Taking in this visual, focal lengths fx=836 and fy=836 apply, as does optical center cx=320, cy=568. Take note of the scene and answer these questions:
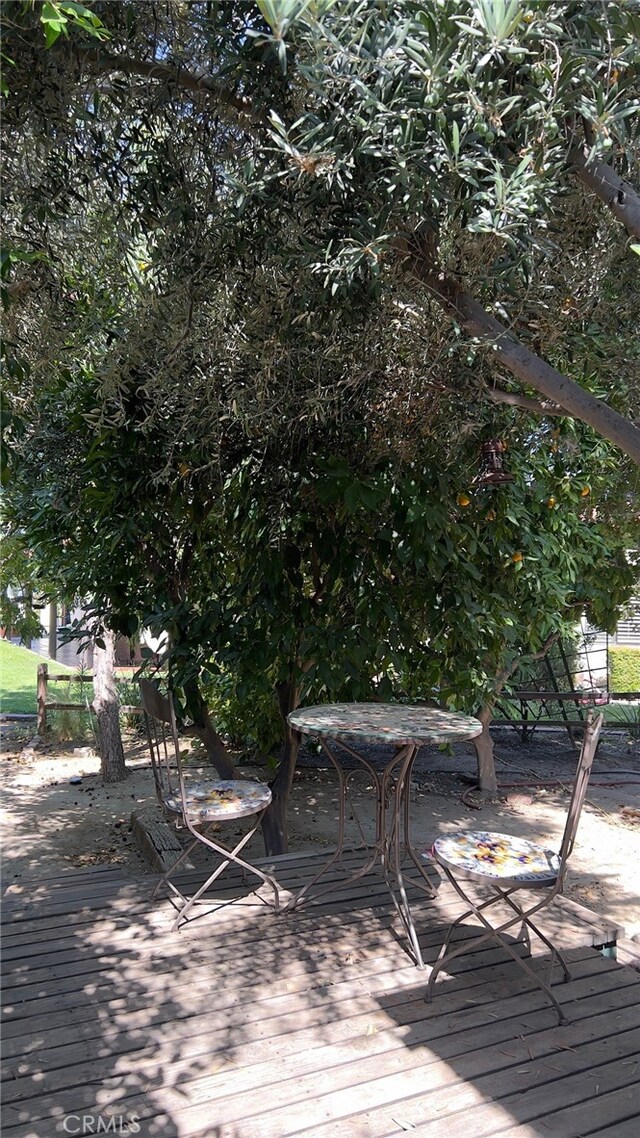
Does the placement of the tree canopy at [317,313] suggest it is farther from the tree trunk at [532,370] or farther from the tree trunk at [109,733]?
the tree trunk at [109,733]

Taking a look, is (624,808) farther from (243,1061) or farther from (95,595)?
(243,1061)

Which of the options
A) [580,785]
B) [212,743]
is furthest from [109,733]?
[580,785]

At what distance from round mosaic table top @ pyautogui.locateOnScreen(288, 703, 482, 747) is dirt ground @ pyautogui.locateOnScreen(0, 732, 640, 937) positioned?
4.14ft

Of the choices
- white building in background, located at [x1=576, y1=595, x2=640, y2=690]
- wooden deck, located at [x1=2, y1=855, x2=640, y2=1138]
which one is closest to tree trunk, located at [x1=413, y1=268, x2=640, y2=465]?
wooden deck, located at [x1=2, y1=855, x2=640, y2=1138]

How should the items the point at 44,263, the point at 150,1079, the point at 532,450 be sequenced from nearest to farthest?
the point at 150,1079 → the point at 44,263 → the point at 532,450

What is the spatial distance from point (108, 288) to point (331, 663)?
7.28 ft

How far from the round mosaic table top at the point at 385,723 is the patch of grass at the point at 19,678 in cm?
916

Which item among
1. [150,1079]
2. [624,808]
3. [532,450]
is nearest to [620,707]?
[624,808]

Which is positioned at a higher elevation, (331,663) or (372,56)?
(372,56)

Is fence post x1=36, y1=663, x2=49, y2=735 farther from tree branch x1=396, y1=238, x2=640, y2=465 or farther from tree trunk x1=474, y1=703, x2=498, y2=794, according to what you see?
tree branch x1=396, y1=238, x2=640, y2=465

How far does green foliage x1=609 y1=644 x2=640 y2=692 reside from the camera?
14.2m

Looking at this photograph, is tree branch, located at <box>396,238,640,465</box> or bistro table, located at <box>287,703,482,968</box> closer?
tree branch, located at <box>396,238,640,465</box>

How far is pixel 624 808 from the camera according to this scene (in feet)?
23.4

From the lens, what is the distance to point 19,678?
676 inches
